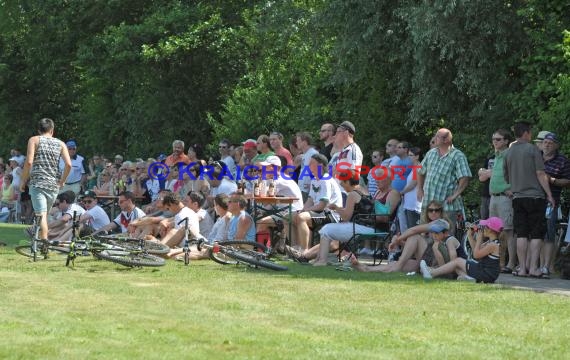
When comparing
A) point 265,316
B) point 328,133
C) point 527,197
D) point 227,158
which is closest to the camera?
point 265,316

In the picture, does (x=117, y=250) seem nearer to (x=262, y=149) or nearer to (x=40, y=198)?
(x=40, y=198)

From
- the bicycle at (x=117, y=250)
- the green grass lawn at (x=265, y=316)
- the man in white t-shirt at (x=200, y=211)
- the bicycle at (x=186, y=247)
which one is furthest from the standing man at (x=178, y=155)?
the green grass lawn at (x=265, y=316)

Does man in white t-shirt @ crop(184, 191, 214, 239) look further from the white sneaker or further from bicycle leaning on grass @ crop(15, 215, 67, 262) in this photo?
the white sneaker

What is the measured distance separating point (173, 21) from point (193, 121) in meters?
4.08

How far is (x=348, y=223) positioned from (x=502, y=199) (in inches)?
84.4

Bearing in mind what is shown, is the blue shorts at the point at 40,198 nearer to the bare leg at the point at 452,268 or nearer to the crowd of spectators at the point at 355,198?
the crowd of spectators at the point at 355,198

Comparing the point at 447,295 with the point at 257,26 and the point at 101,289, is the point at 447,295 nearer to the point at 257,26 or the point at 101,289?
the point at 101,289

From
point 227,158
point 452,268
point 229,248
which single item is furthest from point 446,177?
point 227,158

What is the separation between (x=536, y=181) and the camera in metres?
15.0

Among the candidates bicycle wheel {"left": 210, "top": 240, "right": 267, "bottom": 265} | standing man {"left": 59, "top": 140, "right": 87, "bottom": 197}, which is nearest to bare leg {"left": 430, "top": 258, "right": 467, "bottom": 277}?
bicycle wheel {"left": 210, "top": 240, "right": 267, "bottom": 265}

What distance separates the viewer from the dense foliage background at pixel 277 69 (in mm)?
19734

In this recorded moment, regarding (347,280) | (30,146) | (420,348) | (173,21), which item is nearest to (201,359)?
(420,348)

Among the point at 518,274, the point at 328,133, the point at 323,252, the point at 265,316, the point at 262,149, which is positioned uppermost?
the point at 328,133

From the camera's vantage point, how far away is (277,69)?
104ft
